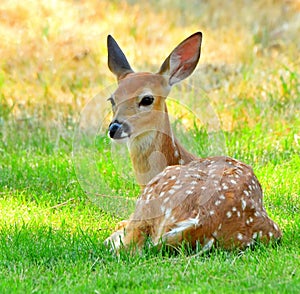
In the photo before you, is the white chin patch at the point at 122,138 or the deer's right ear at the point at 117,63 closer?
the white chin patch at the point at 122,138

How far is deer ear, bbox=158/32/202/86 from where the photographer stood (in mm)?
5508

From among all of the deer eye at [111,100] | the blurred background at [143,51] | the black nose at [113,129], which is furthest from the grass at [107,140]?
the black nose at [113,129]

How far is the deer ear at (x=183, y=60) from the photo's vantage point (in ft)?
18.1

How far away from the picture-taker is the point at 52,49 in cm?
1125

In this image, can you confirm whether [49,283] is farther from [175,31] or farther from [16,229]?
[175,31]

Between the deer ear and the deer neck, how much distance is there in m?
0.34

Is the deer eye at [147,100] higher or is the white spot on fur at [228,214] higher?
the deer eye at [147,100]

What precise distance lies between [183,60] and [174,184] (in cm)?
115

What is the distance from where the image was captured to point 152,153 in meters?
5.52

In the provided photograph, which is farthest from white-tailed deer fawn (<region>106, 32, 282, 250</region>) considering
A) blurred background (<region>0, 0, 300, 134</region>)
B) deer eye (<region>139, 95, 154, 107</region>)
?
blurred background (<region>0, 0, 300, 134</region>)

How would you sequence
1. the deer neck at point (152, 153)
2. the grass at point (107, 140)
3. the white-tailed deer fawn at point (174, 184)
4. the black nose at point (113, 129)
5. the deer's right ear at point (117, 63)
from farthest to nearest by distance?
the deer's right ear at point (117, 63) → the deer neck at point (152, 153) → the black nose at point (113, 129) → the white-tailed deer fawn at point (174, 184) → the grass at point (107, 140)

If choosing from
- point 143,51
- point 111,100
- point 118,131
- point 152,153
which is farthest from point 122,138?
point 143,51

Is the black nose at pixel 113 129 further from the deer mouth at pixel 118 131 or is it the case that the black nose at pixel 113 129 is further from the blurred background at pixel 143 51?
the blurred background at pixel 143 51

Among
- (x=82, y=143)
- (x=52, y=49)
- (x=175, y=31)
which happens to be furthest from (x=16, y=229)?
(x=175, y=31)
